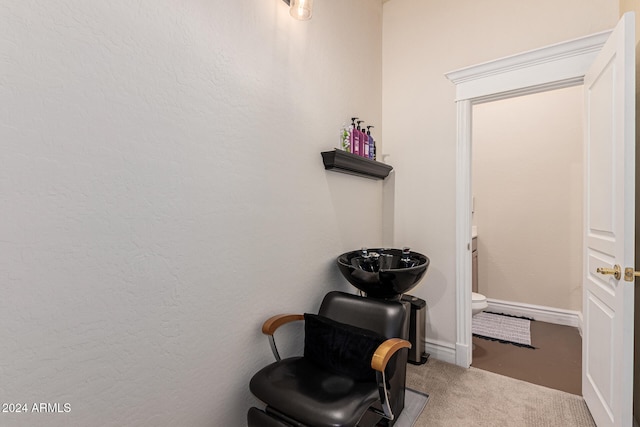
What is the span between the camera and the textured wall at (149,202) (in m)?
0.88

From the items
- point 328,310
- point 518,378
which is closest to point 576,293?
point 518,378

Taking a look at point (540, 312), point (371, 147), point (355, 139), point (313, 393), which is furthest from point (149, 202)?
point (540, 312)

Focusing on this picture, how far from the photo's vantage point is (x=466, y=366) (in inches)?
94.1

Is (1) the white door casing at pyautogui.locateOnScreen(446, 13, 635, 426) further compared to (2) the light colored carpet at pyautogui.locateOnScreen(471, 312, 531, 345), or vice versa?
(2) the light colored carpet at pyautogui.locateOnScreen(471, 312, 531, 345)

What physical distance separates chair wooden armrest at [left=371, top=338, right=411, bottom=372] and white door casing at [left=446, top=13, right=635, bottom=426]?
103 cm

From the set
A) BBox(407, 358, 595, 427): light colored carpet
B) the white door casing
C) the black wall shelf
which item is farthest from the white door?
the black wall shelf

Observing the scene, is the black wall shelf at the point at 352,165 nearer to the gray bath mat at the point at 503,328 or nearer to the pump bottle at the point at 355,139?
the pump bottle at the point at 355,139

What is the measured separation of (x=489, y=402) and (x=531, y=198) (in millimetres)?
2456

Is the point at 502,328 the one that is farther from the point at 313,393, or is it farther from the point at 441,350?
the point at 313,393

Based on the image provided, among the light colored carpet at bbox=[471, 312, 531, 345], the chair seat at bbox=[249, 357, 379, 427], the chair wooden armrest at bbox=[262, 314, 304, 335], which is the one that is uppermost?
the chair wooden armrest at bbox=[262, 314, 304, 335]

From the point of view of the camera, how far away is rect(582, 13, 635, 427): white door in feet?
4.49

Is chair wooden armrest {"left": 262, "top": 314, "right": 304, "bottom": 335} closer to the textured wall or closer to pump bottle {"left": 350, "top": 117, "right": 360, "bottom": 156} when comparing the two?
the textured wall

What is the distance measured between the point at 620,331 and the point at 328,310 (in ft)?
4.69

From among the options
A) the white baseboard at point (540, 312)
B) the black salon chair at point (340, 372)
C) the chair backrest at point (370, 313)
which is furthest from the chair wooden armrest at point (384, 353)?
the white baseboard at point (540, 312)
